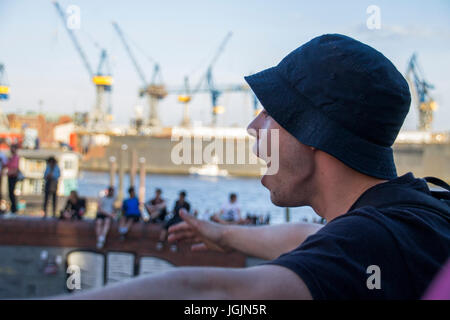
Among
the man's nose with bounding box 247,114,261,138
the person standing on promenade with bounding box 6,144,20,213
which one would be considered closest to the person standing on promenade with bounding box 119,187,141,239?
the person standing on promenade with bounding box 6,144,20,213

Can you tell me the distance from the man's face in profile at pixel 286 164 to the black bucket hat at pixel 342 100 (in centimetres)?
3

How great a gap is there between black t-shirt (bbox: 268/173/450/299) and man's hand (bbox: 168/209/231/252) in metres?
0.73

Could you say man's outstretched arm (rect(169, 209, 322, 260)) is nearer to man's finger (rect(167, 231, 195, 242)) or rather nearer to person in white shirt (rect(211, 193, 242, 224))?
man's finger (rect(167, 231, 195, 242))

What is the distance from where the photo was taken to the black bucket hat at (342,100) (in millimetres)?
832

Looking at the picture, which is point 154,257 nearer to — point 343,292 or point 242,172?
point 343,292

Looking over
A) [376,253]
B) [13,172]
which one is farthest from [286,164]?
[13,172]

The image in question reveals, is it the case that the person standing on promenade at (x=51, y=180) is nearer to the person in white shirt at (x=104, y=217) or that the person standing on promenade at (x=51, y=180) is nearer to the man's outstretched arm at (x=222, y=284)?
the person in white shirt at (x=104, y=217)

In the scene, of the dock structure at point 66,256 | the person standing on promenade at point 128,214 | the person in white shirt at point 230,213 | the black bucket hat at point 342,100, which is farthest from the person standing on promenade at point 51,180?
the black bucket hat at point 342,100

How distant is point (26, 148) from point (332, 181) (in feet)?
81.9

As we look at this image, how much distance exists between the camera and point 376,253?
64cm

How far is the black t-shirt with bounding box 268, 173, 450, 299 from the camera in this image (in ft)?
1.97

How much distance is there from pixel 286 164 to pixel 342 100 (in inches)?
6.1

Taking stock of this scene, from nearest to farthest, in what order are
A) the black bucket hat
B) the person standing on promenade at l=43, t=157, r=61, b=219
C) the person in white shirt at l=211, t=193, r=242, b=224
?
the black bucket hat
the person in white shirt at l=211, t=193, r=242, b=224
the person standing on promenade at l=43, t=157, r=61, b=219
